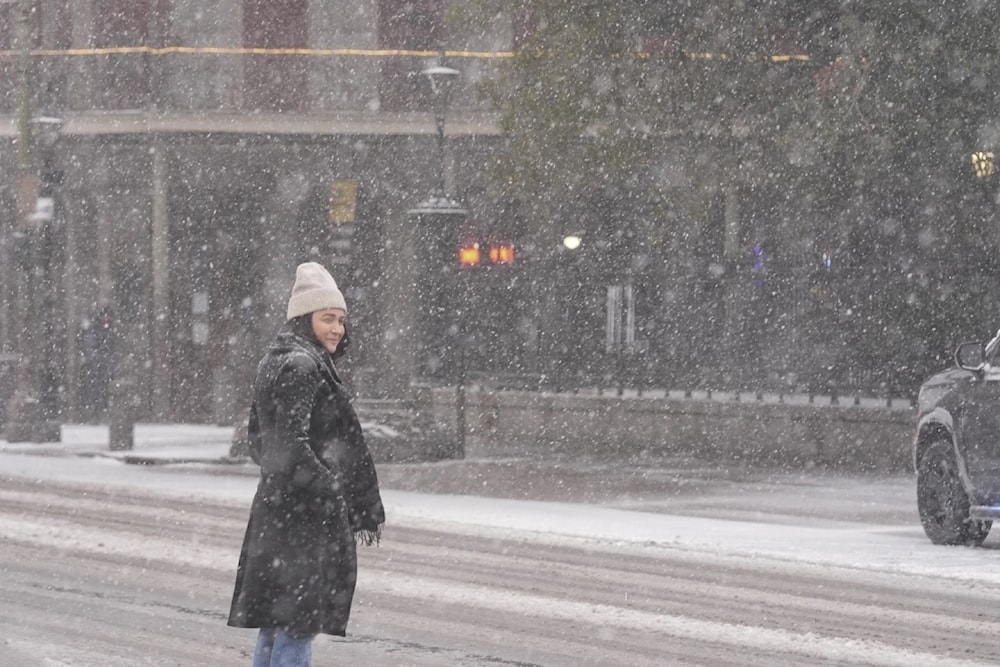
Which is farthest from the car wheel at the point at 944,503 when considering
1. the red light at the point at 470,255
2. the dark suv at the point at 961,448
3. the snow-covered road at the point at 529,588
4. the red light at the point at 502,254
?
the red light at the point at 470,255

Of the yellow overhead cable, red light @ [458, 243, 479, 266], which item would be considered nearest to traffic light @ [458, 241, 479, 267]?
red light @ [458, 243, 479, 266]

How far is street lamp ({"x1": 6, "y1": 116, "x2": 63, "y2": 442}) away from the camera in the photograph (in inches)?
1002

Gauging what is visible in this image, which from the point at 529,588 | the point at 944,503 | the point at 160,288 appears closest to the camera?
the point at 529,588

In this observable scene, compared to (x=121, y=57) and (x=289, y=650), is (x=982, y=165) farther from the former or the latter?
(x=289, y=650)

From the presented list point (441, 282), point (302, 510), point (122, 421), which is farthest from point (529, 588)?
point (122, 421)

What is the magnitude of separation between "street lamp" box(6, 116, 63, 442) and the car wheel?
14.2 meters

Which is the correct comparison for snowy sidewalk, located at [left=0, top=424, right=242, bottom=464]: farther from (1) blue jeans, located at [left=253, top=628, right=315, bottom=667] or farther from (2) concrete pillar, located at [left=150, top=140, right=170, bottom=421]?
(1) blue jeans, located at [left=253, top=628, right=315, bottom=667]

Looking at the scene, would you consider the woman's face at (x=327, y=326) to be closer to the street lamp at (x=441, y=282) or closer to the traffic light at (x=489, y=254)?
the street lamp at (x=441, y=282)

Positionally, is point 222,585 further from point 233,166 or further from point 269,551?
point 233,166

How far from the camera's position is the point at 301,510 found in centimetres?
650

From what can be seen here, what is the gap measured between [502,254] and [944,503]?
16636 mm

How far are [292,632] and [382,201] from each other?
24333mm

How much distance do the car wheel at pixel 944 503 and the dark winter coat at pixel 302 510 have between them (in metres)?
8.48

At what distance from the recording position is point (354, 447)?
6.62 m
